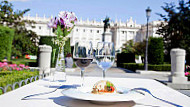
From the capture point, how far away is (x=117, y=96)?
1222mm

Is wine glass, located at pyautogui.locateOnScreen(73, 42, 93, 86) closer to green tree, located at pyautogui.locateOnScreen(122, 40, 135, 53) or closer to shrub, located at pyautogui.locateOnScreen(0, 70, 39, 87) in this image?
shrub, located at pyautogui.locateOnScreen(0, 70, 39, 87)

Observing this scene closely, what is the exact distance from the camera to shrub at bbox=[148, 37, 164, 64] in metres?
17.3

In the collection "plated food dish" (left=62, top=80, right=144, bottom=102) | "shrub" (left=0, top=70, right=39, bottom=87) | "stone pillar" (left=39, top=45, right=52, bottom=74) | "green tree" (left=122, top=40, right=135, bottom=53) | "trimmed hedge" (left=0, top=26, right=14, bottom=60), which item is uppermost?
"green tree" (left=122, top=40, right=135, bottom=53)

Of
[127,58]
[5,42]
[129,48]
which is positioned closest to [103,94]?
[5,42]

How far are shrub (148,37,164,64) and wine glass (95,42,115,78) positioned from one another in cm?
1645

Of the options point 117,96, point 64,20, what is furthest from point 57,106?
point 64,20

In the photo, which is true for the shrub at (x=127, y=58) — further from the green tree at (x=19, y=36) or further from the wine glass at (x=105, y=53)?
the wine glass at (x=105, y=53)

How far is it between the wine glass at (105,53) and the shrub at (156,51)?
54.0 ft

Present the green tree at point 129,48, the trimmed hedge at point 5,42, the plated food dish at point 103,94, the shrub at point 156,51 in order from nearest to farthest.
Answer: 1. the plated food dish at point 103,94
2. the trimmed hedge at point 5,42
3. the shrub at point 156,51
4. the green tree at point 129,48

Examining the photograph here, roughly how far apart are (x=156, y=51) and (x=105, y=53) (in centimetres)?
1649

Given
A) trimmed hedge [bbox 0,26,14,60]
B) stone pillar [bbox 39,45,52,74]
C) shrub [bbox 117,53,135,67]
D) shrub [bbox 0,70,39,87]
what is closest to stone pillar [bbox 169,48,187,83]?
stone pillar [bbox 39,45,52,74]

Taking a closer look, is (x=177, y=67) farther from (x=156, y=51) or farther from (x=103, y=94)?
(x=156, y=51)

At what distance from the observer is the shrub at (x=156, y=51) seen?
17.3 m

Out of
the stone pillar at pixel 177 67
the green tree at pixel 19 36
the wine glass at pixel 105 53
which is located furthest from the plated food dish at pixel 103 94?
the green tree at pixel 19 36
